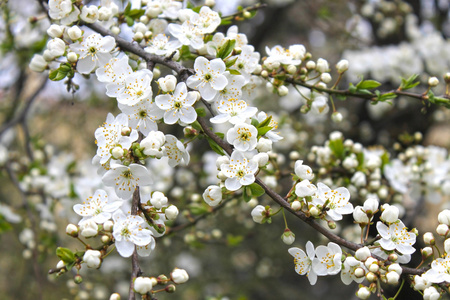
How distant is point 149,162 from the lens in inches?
174

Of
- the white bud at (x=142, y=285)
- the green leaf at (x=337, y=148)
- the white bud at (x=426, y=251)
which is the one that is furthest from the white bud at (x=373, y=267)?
the green leaf at (x=337, y=148)

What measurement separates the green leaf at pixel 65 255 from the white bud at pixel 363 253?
3.28ft

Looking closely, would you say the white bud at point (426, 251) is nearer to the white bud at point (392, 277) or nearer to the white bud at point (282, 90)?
the white bud at point (392, 277)

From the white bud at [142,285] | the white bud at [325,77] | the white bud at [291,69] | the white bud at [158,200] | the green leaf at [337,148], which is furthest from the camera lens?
the green leaf at [337,148]

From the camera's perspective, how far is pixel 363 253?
5.02 feet

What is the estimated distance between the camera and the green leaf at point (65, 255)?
1536 mm

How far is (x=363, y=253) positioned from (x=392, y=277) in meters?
0.12

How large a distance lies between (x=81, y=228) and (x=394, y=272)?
1.07 metres

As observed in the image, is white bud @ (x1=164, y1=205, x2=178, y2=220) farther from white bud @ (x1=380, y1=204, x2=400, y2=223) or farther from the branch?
white bud @ (x1=380, y1=204, x2=400, y2=223)

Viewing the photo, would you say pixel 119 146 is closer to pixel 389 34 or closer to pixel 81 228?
pixel 81 228

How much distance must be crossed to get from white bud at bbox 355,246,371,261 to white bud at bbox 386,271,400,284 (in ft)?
0.31

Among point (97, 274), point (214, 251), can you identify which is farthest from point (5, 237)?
point (214, 251)

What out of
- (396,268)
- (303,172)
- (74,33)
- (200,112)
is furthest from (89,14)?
(396,268)

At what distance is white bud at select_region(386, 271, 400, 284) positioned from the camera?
144 centimetres
